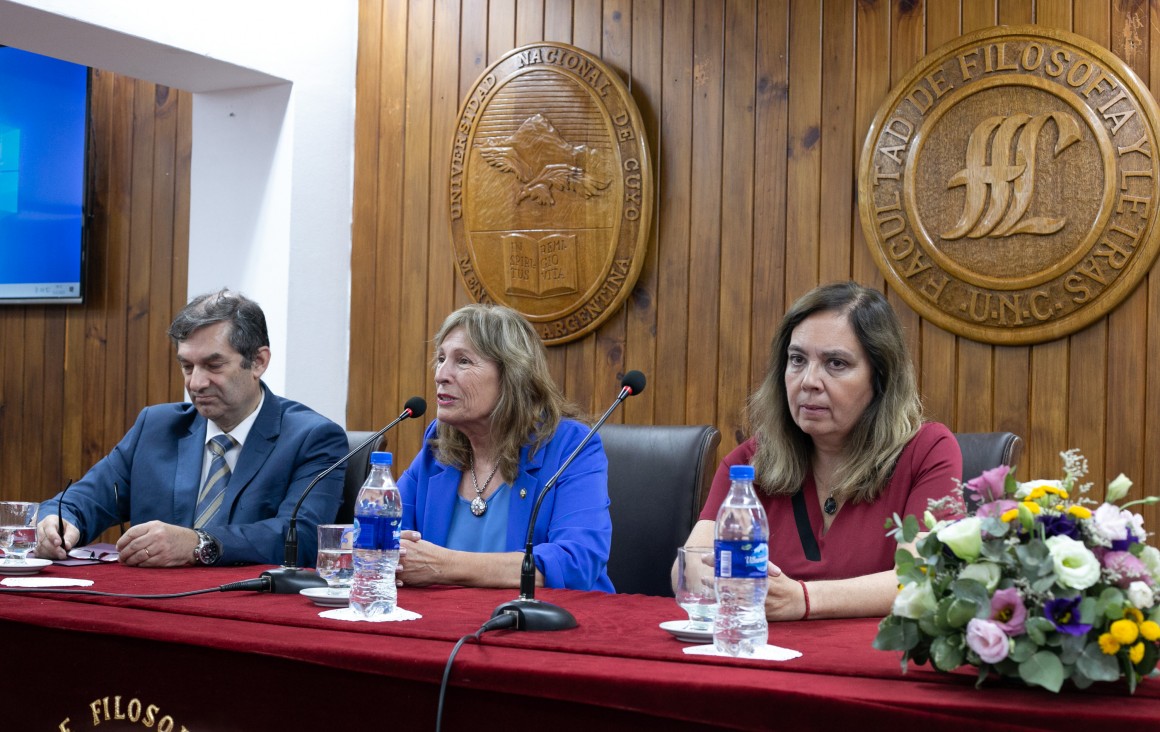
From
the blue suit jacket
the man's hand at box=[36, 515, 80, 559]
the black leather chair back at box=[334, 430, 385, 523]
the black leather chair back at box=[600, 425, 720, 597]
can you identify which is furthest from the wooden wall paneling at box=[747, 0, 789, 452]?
the man's hand at box=[36, 515, 80, 559]

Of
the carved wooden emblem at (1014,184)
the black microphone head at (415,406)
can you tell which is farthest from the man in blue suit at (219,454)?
the carved wooden emblem at (1014,184)

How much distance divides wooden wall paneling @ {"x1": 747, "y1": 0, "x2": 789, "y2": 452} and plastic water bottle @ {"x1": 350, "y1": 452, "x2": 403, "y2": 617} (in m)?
1.54

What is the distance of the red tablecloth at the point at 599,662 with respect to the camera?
3.96 feet

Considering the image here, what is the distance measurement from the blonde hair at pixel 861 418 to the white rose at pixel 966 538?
826mm

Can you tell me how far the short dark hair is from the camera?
2.84 m

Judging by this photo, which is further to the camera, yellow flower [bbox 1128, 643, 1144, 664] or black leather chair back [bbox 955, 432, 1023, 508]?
black leather chair back [bbox 955, 432, 1023, 508]

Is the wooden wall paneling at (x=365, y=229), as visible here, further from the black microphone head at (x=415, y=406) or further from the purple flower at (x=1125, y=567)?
the purple flower at (x=1125, y=567)

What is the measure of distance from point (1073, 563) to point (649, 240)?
220 cm

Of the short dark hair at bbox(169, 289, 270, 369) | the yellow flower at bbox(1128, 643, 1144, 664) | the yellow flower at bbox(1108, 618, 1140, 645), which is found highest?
the short dark hair at bbox(169, 289, 270, 369)

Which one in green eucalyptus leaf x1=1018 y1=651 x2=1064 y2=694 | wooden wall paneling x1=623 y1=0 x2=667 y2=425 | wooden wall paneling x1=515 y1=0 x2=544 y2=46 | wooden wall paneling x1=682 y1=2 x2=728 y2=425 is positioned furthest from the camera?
wooden wall paneling x1=515 y1=0 x2=544 y2=46

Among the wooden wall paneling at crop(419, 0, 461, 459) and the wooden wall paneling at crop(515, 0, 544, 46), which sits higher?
the wooden wall paneling at crop(515, 0, 544, 46)

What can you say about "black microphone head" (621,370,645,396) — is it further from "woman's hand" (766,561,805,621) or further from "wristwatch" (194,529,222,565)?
"wristwatch" (194,529,222,565)

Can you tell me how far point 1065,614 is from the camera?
1238mm

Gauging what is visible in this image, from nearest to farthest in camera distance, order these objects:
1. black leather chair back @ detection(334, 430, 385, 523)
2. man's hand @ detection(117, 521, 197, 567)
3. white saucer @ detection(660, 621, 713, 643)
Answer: white saucer @ detection(660, 621, 713, 643) < man's hand @ detection(117, 521, 197, 567) < black leather chair back @ detection(334, 430, 385, 523)
